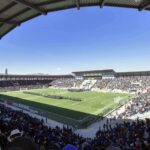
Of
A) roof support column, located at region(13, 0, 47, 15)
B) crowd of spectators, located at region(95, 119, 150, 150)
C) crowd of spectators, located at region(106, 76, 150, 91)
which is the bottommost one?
crowd of spectators, located at region(95, 119, 150, 150)

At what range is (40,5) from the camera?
8102 millimetres

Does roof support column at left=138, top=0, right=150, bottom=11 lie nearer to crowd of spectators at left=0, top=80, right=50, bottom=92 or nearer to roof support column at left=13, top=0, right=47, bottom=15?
roof support column at left=13, top=0, right=47, bottom=15

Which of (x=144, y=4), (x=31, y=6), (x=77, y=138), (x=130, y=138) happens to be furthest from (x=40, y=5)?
(x=77, y=138)

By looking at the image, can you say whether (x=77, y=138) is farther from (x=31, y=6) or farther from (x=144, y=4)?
(x=144, y=4)

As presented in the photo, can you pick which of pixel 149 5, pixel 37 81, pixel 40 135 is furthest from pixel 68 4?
pixel 37 81

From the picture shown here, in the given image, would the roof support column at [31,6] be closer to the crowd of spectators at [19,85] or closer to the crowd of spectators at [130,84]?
the crowd of spectators at [130,84]

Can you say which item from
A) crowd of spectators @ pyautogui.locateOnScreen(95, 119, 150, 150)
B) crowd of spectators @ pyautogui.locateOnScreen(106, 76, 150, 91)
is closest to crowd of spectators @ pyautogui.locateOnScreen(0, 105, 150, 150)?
crowd of spectators @ pyautogui.locateOnScreen(95, 119, 150, 150)

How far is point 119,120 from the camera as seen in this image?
30.3 m

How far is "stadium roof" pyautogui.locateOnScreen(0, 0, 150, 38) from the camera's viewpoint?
304 inches

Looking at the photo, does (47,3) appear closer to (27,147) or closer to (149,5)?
(149,5)

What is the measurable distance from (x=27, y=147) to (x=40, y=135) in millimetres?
12680

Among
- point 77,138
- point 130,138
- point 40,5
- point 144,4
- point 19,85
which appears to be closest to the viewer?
point 144,4

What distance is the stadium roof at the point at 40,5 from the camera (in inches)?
304


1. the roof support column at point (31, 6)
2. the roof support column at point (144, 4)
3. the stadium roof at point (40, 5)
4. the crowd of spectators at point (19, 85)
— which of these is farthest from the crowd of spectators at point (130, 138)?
the crowd of spectators at point (19, 85)
